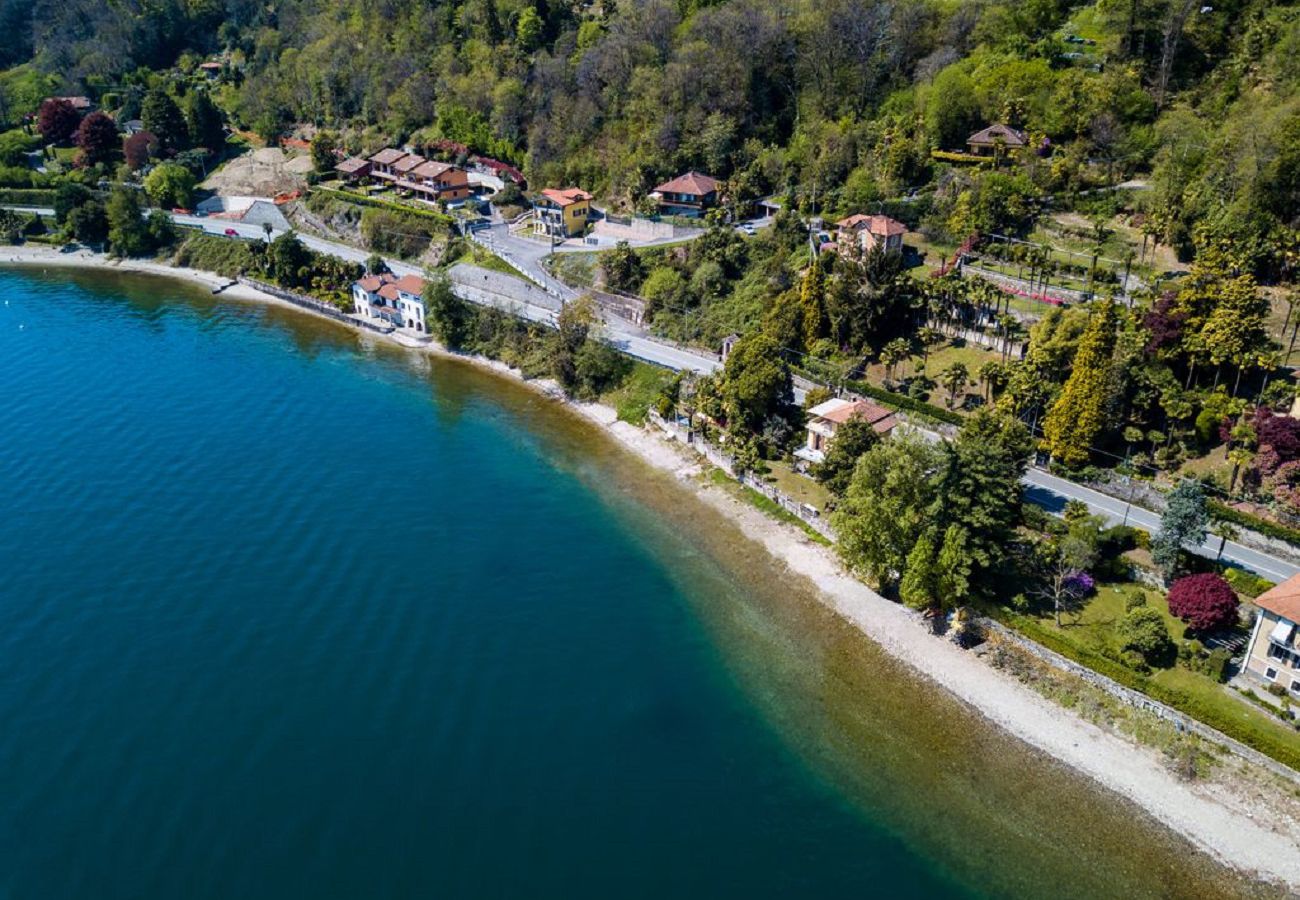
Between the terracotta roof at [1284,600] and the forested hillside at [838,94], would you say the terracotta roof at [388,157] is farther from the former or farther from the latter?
the terracotta roof at [1284,600]

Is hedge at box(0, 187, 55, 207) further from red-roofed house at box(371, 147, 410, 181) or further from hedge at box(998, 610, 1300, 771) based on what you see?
hedge at box(998, 610, 1300, 771)

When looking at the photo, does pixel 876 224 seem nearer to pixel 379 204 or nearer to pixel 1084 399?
pixel 1084 399

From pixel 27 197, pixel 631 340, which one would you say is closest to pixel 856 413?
pixel 631 340

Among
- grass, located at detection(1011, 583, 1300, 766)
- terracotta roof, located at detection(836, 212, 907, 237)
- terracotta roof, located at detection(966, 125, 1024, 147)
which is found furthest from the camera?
terracotta roof, located at detection(966, 125, 1024, 147)

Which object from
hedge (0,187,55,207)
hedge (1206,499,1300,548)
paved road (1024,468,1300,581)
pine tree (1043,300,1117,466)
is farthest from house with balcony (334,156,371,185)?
hedge (1206,499,1300,548)

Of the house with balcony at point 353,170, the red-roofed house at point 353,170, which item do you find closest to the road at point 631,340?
the house with balcony at point 353,170

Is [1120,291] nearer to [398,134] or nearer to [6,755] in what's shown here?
[6,755]
